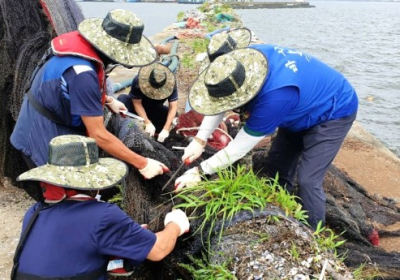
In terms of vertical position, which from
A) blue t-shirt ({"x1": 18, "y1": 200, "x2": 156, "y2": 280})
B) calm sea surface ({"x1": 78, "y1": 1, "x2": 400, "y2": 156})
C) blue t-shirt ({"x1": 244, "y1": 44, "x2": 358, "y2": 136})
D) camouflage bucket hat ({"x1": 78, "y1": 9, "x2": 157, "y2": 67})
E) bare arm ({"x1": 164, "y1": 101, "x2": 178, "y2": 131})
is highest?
camouflage bucket hat ({"x1": 78, "y1": 9, "x2": 157, "y2": 67})

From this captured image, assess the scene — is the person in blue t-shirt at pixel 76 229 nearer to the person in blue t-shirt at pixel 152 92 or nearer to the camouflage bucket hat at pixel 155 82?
the person in blue t-shirt at pixel 152 92

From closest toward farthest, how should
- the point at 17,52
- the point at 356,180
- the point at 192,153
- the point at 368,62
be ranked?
1. the point at 192,153
2. the point at 17,52
3. the point at 356,180
4. the point at 368,62

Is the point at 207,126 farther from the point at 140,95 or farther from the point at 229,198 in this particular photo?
the point at 140,95

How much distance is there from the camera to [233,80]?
288cm

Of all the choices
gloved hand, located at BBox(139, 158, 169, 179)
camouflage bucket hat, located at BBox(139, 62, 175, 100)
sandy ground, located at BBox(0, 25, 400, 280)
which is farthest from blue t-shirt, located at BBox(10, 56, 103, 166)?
camouflage bucket hat, located at BBox(139, 62, 175, 100)

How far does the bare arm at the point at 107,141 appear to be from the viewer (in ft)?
9.96

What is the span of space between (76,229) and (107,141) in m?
1.08

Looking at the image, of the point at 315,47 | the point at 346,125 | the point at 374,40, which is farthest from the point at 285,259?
the point at 374,40

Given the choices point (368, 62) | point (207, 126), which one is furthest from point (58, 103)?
point (368, 62)

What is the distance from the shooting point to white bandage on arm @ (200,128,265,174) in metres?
3.10

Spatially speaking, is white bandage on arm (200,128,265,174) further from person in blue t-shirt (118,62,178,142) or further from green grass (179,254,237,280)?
person in blue t-shirt (118,62,178,142)

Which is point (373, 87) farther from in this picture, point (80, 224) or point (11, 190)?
point (80, 224)

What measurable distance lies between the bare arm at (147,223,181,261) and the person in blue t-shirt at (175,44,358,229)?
0.53 m

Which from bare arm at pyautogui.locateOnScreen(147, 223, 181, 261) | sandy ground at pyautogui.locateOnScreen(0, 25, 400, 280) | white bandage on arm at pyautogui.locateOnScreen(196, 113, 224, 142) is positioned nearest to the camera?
bare arm at pyautogui.locateOnScreen(147, 223, 181, 261)
